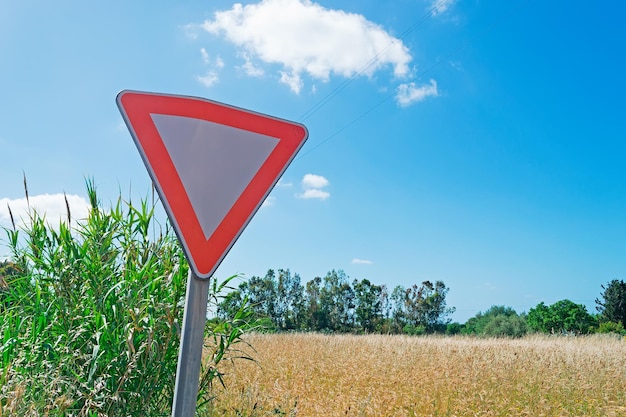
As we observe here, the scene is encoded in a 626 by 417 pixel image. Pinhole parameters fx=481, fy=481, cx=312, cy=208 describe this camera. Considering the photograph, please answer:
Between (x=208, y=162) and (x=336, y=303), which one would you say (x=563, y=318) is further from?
(x=208, y=162)

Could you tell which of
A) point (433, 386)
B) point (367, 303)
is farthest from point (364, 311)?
point (433, 386)

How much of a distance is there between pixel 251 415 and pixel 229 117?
358 centimetres

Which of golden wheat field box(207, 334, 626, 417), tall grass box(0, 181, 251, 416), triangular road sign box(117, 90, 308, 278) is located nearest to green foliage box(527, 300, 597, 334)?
golden wheat field box(207, 334, 626, 417)

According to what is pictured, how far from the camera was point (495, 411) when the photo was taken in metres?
5.29

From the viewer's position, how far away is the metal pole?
5.62 feet

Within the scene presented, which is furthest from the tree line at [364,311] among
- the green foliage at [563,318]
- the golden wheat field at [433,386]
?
the golden wheat field at [433,386]

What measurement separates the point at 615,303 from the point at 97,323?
31.6m

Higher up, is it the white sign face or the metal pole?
the white sign face

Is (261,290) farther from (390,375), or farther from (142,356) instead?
(142,356)

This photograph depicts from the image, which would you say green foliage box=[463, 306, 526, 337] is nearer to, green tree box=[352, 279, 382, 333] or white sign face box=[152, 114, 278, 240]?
green tree box=[352, 279, 382, 333]

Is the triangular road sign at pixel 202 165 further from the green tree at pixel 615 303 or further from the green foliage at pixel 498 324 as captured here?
the green tree at pixel 615 303

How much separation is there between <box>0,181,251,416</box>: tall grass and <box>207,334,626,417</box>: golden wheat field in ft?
4.32

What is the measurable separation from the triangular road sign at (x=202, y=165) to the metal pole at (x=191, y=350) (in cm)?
8

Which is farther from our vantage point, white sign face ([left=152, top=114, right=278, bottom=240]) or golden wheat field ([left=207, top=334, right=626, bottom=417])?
golden wheat field ([left=207, top=334, right=626, bottom=417])
